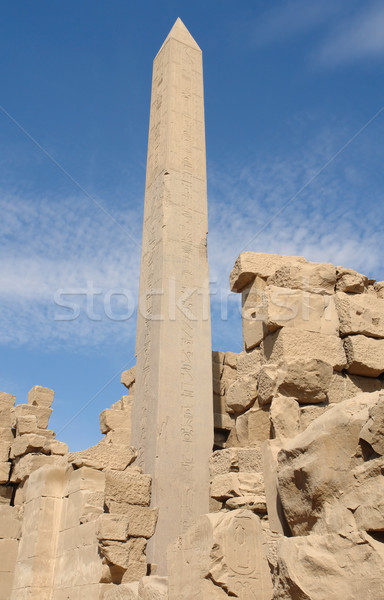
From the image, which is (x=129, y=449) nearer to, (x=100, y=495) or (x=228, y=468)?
(x=100, y=495)

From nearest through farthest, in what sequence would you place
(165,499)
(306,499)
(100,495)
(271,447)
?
(306,499) < (271,447) < (100,495) < (165,499)

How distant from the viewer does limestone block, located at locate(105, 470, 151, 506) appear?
4.77 m

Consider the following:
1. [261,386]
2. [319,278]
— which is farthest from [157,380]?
[319,278]

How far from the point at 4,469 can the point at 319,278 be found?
16.4ft

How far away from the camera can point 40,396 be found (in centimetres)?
883

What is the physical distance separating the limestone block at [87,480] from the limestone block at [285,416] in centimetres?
179

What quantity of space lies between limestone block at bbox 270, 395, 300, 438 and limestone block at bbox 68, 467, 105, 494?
179 centimetres

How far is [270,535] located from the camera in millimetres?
3729

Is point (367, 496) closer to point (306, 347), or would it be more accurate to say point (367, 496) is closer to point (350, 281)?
point (306, 347)

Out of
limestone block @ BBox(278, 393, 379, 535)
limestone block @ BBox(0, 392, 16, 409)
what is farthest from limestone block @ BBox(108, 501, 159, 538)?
limestone block @ BBox(0, 392, 16, 409)

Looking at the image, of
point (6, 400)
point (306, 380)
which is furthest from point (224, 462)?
point (6, 400)

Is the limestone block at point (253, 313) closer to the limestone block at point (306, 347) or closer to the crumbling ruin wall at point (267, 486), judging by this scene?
the crumbling ruin wall at point (267, 486)

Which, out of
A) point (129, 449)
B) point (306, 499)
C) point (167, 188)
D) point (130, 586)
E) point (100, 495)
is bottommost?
point (130, 586)

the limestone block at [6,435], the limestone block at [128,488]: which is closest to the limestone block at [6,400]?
the limestone block at [6,435]
